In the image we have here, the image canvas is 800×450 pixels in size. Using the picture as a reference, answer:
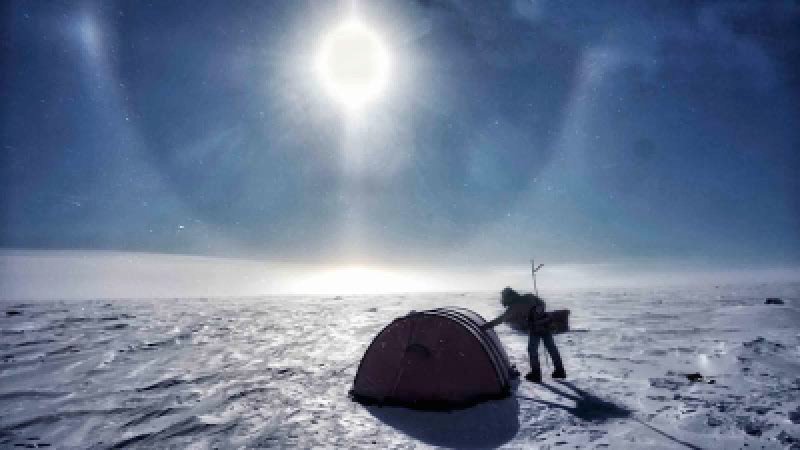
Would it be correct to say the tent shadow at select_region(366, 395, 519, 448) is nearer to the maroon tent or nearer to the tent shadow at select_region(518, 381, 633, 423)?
the maroon tent

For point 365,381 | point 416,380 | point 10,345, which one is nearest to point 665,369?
point 416,380

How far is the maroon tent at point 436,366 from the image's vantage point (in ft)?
25.3

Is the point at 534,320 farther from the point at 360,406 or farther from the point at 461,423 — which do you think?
the point at 360,406

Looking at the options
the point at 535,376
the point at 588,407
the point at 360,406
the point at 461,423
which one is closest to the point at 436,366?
the point at 461,423

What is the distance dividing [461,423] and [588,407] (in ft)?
9.05

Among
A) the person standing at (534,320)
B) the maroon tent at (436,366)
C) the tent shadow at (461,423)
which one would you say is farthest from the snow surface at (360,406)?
the person standing at (534,320)

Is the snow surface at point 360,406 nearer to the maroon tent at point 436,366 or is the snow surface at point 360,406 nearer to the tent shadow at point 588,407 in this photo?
the tent shadow at point 588,407

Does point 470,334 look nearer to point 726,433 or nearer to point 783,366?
point 726,433

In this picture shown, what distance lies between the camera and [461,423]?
7.07 m

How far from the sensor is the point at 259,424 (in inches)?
297

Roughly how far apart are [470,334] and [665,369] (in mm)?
7260

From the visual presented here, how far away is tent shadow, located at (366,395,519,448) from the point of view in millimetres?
6465

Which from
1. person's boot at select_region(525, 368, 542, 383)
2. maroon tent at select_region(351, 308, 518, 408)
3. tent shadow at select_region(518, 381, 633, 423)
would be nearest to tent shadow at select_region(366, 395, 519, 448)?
maroon tent at select_region(351, 308, 518, 408)

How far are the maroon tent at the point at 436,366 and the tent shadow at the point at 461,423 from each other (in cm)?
18
